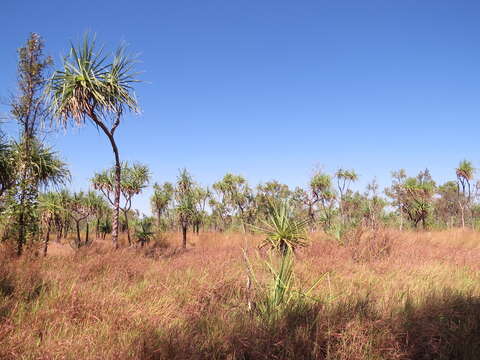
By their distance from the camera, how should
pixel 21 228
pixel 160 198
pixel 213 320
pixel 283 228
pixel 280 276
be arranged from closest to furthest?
pixel 213 320 < pixel 280 276 < pixel 283 228 < pixel 21 228 < pixel 160 198

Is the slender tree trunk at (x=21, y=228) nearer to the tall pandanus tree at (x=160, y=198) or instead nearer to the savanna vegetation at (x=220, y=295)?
the savanna vegetation at (x=220, y=295)

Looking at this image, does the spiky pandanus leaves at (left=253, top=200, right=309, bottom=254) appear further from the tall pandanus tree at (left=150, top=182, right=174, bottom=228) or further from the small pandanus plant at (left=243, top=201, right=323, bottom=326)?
the tall pandanus tree at (left=150, top=182, right=174, bottom=228)

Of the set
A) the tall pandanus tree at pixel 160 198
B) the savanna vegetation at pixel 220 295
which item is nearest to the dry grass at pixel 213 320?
the savanna vegetation at pixel 220 295

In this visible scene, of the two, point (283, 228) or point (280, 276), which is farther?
point (283, 228)

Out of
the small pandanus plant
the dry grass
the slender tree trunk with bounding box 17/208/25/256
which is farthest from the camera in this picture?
the slender tree trunk with bounding box 17/208/25/256

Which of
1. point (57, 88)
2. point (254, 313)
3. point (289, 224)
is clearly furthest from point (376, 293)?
point (57, 88)

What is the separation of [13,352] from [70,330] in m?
0.67

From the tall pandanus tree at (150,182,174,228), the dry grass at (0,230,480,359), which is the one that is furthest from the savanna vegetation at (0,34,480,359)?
the tall pandanus tree at (150,182,174,228)

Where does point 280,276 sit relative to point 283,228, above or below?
below

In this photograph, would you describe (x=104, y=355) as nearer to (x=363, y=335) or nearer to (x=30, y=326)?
(x=30, y=326)

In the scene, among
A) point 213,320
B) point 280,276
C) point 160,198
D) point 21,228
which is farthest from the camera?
point 160,198

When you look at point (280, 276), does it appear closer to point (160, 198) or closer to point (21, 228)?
point (21, 228)

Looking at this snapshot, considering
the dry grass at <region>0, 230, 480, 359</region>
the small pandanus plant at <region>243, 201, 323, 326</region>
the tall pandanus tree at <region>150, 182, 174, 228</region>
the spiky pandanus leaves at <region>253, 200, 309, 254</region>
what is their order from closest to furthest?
the dry grass at <region>0, 230, 480, 359</region>, the small pandanus plant at <region>243, 201, 323, 326</region>, the spiky pandanus leaves at <region>253, 200, 309, 254</region>, the tall pandanus tree at <region>150, 182, 174, 228</region>

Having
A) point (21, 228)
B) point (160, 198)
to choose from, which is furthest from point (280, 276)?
point (160, 198)
